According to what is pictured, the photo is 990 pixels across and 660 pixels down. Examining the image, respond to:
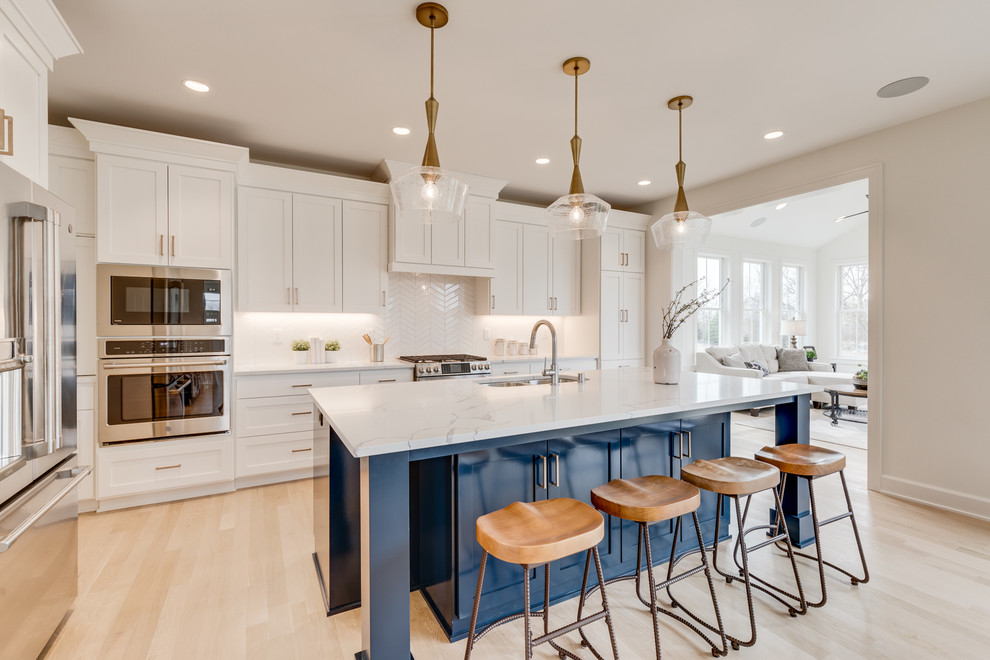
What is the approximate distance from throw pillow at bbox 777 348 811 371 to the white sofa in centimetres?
8

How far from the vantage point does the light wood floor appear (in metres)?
1.76

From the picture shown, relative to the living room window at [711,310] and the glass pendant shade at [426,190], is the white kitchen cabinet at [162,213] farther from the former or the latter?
the living room window at [711,310]

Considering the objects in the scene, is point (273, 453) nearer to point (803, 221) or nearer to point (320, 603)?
point (320, 603)

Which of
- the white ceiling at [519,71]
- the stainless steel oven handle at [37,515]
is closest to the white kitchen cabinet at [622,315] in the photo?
the white ceiling at [519,71]

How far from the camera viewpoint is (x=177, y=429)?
10.5 feet

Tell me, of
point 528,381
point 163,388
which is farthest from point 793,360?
point 163,388

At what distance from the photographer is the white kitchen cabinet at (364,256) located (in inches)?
158

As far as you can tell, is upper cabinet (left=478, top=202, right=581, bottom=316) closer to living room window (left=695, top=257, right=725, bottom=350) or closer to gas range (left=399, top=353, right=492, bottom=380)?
gas range (left=399, top=353, right=492, bottom=380)

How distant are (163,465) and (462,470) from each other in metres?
2.62

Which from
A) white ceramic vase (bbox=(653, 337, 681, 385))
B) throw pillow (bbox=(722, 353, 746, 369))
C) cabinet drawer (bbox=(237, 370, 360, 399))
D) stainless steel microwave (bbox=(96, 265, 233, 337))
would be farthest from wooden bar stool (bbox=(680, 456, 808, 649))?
throw pillow (bbox=(722, 353, 746, 369))

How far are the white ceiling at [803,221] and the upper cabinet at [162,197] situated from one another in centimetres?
614

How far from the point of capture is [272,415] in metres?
3.53

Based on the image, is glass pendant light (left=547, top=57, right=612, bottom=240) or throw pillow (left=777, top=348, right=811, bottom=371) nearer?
glass pendant light (left=547, top=57, right=612, bottom=240)

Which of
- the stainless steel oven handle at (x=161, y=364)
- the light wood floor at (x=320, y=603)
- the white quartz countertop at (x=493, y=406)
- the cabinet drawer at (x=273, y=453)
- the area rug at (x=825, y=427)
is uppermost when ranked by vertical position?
the stainless steel oven handle at (x=161, y=364)
